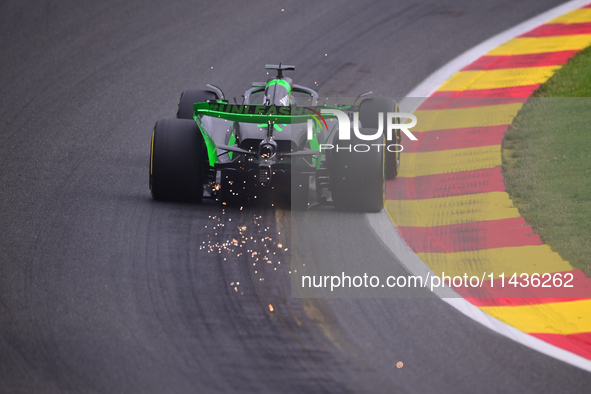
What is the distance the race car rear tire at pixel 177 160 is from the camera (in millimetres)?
9398

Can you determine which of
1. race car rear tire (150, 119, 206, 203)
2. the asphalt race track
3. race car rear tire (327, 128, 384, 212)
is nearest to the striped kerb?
race car rear tire (327, 128, 384, 212)

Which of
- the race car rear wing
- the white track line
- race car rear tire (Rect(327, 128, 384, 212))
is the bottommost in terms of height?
Result: the white track line

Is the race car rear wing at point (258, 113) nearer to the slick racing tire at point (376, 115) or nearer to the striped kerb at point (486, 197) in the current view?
the striped kerb at point (486, 197)

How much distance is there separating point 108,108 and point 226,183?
4.43 m

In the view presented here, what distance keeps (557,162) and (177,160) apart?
482 cm

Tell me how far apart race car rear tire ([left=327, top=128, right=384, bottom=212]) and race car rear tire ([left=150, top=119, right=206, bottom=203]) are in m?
1.42

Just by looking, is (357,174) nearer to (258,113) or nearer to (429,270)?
(258,113)

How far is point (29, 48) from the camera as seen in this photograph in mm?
15133

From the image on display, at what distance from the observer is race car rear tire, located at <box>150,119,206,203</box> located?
9.40 meters

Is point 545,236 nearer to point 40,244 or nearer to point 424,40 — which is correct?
point 40,244

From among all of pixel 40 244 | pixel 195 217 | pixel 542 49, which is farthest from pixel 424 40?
pixel 40 244

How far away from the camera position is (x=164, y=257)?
329 inches

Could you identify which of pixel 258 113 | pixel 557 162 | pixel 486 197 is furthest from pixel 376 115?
pixel 557 162

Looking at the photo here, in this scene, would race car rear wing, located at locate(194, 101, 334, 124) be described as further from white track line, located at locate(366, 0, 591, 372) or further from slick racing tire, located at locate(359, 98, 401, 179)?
slick racing tire, located at locate(359, 98, 401, 179)
